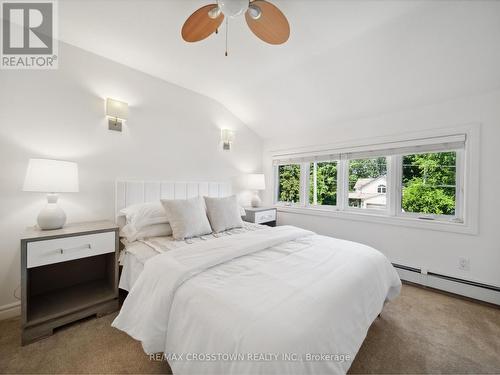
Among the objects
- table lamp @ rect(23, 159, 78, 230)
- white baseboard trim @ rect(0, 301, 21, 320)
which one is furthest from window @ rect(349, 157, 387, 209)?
white baseboard trim @ rect(0, 301, 21, 320)

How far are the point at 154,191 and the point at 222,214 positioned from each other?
3.03 feet

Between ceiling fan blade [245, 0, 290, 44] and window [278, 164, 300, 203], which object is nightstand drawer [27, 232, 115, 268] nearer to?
ceiling fan blade [245, 0, 290, 44]

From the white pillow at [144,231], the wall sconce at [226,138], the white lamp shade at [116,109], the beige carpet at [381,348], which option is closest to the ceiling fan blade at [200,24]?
the white lamp shade at [116,109]

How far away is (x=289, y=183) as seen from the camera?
12.8ft

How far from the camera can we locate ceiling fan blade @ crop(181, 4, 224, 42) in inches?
54.5

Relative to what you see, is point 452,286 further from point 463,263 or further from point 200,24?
point 200,24

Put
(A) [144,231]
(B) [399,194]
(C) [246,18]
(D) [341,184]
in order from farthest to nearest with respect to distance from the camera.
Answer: (D) [341,184] → (B) [399,194] → (A) [144,231] → (C) [246,18]

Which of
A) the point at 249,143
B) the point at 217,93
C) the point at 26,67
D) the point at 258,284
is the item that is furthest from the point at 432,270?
the point at 26,67

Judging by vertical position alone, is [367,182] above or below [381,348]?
above

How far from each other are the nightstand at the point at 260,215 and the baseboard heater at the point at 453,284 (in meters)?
1.80

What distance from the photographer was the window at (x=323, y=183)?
3.35 metres

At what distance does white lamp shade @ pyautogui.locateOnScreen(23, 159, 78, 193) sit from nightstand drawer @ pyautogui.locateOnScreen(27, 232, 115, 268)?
401 mm

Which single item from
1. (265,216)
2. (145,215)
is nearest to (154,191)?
(145,215)

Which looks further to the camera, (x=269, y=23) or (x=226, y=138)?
(x=226, y=138)
